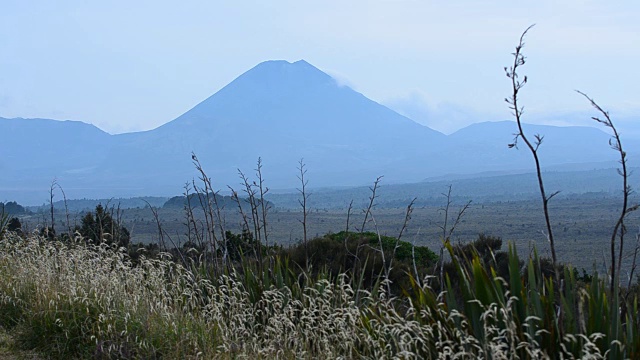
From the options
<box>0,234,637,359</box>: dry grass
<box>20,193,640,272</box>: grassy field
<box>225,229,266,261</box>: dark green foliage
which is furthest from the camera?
<box>20,193,640,272</box>: grassy field

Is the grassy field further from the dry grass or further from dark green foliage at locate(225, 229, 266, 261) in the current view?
the dry grass

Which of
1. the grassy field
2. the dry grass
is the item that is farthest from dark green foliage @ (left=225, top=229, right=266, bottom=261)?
the grassy field

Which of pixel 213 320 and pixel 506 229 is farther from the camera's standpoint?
pixel 506 229

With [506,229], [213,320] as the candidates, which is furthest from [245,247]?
[506,229]

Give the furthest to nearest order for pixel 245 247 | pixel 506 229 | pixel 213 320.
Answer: pixel 506 229 < pixel 245 247 < pixel 213 320

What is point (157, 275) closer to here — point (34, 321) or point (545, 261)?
point (34, 321)

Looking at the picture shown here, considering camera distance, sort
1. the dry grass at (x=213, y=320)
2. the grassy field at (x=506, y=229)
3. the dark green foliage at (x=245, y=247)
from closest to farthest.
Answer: the dry grass at (x=213, y=320) < the dark green foliage at (x=245, y=247) < the grassy field at (x=506, y=229)

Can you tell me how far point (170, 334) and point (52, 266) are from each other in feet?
8.84

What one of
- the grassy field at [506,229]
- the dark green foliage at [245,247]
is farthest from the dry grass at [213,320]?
the grassy field at [506,229]

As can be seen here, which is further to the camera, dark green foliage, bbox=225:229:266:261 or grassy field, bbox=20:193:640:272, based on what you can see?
grassy field, bbox=20:193:640:272

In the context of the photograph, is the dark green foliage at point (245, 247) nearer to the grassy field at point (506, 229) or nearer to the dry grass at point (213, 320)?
the dry grass at point (213, 320)

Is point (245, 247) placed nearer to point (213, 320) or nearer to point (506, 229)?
point (213, 320)

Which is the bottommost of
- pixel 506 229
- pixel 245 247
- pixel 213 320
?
pixel 506 229

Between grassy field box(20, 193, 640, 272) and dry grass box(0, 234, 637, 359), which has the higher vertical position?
dry grass box(0, 234, 637, 359)
